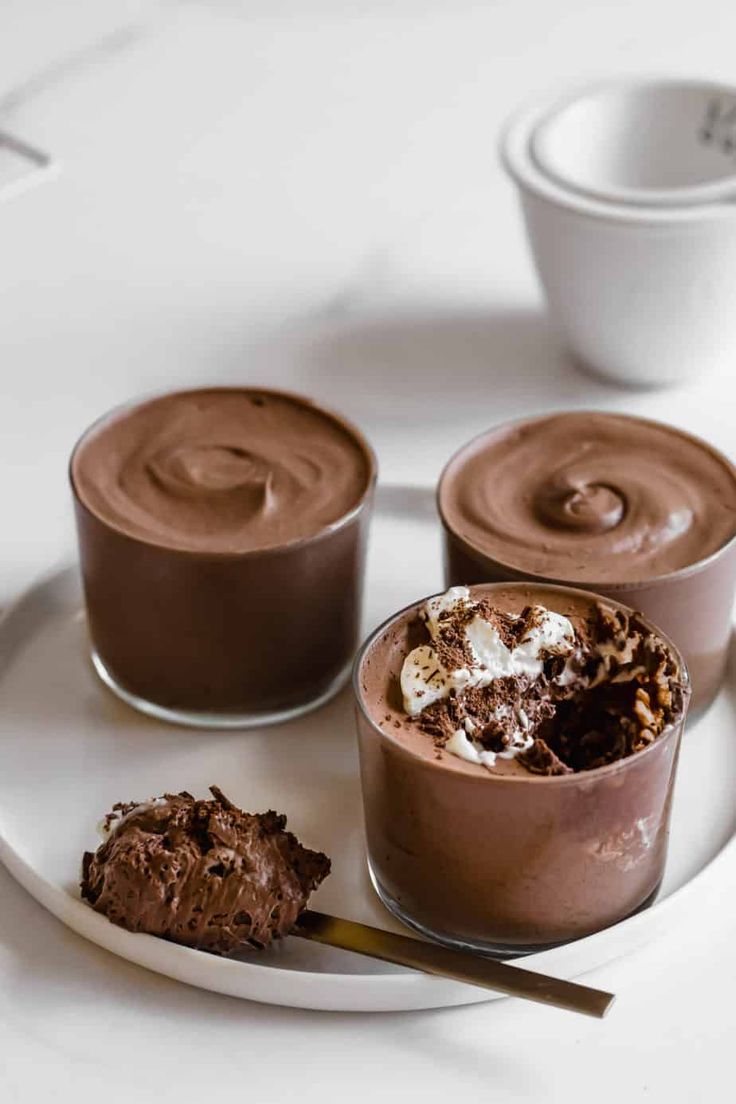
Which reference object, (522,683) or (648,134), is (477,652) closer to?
(522,683)

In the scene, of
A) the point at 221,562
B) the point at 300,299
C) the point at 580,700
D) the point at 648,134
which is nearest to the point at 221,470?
the point at 221,562

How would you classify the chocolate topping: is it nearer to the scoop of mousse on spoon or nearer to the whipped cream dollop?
the whipped cream dollop

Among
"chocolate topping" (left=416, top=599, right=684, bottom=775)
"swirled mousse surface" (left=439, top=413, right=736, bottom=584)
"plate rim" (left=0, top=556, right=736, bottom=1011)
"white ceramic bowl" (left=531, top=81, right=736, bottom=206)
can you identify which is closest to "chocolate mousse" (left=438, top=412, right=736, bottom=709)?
"swirled mousse surface" (left=439, top=413, right=736, bottom=584)

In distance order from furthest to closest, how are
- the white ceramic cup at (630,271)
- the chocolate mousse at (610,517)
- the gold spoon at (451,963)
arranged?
the white ceramic cup at (630,271) < the chocolate mousse at (610,517) < the gold spoon at (451,963)

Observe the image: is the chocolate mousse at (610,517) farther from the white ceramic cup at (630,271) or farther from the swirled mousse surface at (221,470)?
the white ceramic cup at (630,271)

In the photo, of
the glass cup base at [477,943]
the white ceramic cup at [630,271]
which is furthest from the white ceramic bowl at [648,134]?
the glass cup base at [477,943]

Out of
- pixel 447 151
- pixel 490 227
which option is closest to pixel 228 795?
pixel 490 227
